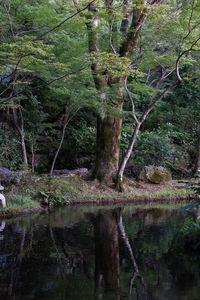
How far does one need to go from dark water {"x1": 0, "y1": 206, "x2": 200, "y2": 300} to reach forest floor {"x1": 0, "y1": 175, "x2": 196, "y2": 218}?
169 centimetres

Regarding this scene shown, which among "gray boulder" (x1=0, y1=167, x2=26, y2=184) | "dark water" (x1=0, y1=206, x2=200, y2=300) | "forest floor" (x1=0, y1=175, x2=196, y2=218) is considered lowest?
"dark water" (x1=0, y1=206, x2=200, y2=300)

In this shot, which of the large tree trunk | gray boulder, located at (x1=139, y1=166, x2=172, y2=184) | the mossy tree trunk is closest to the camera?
the mossy tree trunk

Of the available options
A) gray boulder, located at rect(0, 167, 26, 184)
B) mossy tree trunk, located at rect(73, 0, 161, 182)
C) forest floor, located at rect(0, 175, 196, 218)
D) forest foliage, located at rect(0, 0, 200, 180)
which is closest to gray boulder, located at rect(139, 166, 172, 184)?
forest floor, located at rect(0, 175, 196, 218)

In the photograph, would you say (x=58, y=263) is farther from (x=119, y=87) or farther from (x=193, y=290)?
(x=119, y=87)

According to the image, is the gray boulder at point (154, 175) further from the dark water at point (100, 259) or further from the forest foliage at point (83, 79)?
the dark water at point (100, 259)

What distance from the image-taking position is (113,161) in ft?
37.2

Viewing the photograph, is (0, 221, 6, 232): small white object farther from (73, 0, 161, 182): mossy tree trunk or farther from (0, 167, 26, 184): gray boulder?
(73, 0, 161, 182): mossy tree trunk

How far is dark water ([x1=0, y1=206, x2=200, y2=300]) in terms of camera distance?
331 centimetres

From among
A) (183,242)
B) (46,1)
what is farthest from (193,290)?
(46,1)

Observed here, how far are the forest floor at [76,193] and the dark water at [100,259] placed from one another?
1693mm

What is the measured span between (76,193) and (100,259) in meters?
6.02

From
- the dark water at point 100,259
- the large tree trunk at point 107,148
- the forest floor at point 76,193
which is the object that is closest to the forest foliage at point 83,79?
the large tree trunk at point 107,148

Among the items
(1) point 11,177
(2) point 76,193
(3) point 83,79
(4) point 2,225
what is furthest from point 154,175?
(4) point 2,225

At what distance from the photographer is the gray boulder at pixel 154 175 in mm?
12391
